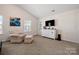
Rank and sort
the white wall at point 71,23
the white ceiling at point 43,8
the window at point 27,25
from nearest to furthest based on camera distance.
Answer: the white ceiling at point 43,8, the window at point 27,25, the white wall at point 71,23

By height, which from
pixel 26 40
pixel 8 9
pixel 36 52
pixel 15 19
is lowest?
pixel 36 52

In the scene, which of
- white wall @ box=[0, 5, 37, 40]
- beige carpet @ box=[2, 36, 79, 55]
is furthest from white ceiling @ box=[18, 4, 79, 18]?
beige carpet @ box=[2, 36, 79, 55]

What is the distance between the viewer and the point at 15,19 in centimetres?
304

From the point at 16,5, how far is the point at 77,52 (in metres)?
2.31

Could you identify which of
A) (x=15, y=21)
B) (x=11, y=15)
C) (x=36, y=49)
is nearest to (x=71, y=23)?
(x=36, y=49)

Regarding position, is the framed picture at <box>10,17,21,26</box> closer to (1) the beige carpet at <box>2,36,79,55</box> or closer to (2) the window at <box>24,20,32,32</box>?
(2) the window at <box>24,20,32,32</box>

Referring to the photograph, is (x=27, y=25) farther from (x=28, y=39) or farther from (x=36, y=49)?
(x=36, y=49)

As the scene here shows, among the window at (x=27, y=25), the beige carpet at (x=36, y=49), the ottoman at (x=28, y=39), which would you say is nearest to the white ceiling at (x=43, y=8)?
the window at (x=27, y=25)

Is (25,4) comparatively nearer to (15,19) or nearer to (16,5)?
(16,5)

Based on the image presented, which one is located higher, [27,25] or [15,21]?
[15,21]

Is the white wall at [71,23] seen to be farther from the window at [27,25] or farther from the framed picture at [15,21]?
the framed picture at [15,21]
